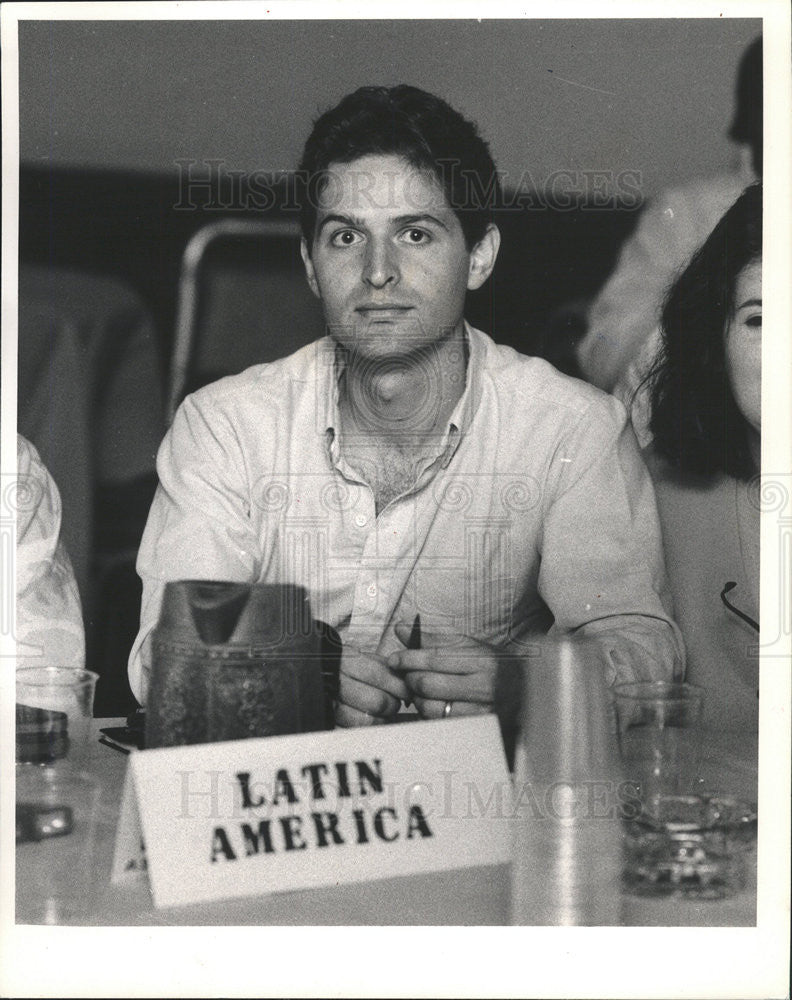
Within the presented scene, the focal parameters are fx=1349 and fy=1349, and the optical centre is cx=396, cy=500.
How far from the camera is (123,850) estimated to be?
4.64ft

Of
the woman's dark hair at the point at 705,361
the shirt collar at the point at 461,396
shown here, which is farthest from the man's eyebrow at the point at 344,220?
the woman's dark hair at the point at 705,361

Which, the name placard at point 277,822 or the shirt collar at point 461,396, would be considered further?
the shirt collar at point 461,396

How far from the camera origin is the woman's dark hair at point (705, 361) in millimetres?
1588

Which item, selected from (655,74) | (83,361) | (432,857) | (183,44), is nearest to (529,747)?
(432,857)

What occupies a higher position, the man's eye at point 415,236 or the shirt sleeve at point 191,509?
the man's eye at point 415,236

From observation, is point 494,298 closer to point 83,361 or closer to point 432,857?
point 83,361

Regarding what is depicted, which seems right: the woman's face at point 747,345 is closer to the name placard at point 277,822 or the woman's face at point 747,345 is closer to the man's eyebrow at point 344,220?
the man's eyebrow at point 344,220

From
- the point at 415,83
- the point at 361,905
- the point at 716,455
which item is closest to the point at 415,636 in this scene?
the point at 361,905

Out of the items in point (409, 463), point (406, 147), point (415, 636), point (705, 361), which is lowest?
point (415, 636)

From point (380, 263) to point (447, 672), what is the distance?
1.57 ft

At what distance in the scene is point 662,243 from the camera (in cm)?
158

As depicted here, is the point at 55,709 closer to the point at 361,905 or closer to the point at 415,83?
the point at 361,905

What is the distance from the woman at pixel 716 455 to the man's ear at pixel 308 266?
0.41 m

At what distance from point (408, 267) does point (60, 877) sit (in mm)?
783
